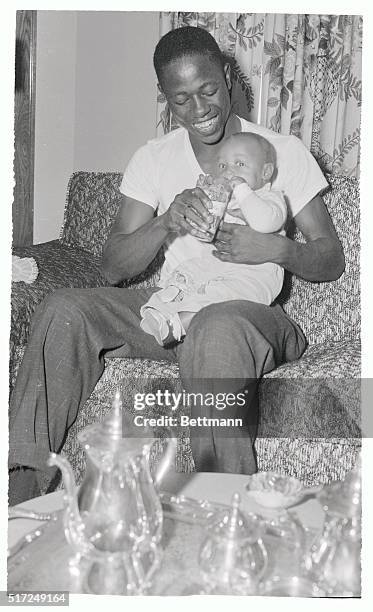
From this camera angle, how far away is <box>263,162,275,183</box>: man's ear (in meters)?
1.28

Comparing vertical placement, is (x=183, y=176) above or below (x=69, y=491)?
above

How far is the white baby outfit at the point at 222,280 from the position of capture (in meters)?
1.25

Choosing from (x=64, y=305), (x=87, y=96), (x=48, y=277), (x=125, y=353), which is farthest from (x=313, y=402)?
(x=87, y=96)

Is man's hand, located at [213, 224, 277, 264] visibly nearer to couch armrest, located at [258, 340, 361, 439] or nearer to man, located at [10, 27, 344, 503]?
man, located at [10, 27, 344, 503]

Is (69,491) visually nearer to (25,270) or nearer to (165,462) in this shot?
(165,462)

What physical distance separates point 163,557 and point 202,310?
0.54 m

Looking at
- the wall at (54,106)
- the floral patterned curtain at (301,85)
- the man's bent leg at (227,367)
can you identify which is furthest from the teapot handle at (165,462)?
the floral patterned curtain at (301,85)

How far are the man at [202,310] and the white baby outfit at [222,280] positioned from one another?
2 centimetres

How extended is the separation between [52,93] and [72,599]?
83 centimetres

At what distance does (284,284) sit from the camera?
1434 mm

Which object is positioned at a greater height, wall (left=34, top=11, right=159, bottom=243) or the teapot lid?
wall (left=34, top=11, right=159, bottom=243)

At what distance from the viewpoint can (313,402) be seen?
1221mm

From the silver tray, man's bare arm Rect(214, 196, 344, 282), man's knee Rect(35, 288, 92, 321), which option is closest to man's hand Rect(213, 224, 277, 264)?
man's bare arm Rect(214, 196, 344, 282)

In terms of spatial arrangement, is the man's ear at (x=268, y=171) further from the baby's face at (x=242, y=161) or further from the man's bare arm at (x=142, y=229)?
the man's bare arm at (x=142, y=229)
